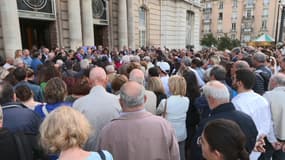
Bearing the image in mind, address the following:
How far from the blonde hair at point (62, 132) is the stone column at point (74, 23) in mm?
12114

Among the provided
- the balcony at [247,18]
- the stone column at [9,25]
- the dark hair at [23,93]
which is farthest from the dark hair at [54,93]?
the balcony at [247,18]

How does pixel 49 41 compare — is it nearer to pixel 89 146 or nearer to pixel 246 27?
pixel 89 146

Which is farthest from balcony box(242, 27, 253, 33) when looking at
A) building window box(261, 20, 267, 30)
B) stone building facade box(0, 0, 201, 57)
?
stone building facade box(0, 0, 201, 57)

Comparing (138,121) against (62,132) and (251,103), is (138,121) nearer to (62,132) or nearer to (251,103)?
(62,132)

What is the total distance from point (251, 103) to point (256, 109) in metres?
0.10

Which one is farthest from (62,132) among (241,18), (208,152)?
(241,18)

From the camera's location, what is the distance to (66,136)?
1.80 m

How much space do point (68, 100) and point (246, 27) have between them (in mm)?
68149

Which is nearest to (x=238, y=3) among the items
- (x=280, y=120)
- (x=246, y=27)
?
(x=246, y=27)

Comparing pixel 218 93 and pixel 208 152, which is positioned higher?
pixel 218 93

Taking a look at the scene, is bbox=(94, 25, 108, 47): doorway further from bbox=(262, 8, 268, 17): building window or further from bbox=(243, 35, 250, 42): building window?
bbox=(262, 8, 268, 17): building window

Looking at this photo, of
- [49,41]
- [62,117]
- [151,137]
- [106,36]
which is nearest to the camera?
[62,117]

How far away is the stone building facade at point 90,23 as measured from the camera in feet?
34.3

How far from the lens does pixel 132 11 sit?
1812 centimetres
